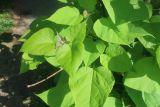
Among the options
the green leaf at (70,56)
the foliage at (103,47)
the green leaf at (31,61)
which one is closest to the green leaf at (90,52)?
the foliage at (103,47)

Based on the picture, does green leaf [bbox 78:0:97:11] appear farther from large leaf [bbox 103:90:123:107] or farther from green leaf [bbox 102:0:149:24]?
large leaf [bbox 103:90:123:107]

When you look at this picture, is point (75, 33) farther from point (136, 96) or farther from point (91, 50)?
point (136, 96)

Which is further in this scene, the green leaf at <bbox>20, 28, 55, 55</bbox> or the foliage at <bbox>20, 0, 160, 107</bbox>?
the green leaf at <bbox>20, 28, 55, 55</bbox>

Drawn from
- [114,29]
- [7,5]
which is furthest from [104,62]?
[7,5]

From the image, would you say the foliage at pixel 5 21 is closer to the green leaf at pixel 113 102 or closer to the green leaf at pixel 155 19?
the green leaf at pixel 113 102

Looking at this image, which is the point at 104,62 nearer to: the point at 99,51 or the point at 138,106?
the point at 99,51

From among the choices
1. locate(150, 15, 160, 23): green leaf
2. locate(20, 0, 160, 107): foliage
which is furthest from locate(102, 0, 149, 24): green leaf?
locate(150, 15, 160, 23): green leaf

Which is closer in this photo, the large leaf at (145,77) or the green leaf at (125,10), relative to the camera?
the green leaf at (125,10)
